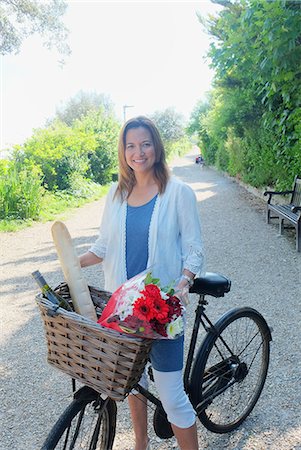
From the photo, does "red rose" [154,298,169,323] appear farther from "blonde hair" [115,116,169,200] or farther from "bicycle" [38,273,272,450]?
"blonde hair" [115,116,169,200]

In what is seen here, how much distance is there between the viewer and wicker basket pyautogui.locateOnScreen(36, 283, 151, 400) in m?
1.50

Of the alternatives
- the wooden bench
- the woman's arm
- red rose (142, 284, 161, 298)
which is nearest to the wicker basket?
red rose (142, 284, 161, 298)

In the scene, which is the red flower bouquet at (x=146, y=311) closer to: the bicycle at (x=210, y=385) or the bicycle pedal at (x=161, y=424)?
the bicycle at (x=210, y=385)

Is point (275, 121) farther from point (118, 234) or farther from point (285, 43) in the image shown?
point (118, 234)

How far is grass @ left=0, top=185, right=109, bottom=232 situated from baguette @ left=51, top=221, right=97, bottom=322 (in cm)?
816

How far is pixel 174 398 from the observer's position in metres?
2.00

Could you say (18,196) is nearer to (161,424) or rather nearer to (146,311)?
(161,424)

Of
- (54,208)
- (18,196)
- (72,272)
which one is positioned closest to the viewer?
(72,272)

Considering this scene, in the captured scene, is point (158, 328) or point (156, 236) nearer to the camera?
point (158, 328)

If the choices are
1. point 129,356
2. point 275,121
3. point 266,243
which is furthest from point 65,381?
point 275,121

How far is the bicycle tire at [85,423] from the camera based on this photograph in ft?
5.73

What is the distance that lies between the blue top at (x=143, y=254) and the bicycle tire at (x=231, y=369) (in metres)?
0.35

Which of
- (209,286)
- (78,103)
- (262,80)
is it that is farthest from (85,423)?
(78,103)

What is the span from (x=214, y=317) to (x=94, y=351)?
10.1 feet
